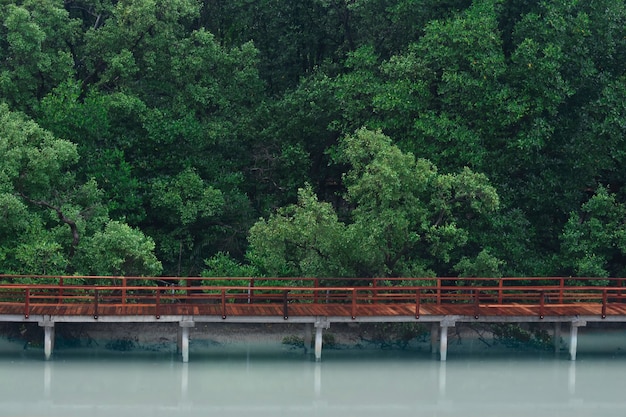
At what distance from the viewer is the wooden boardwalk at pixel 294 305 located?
26.6 m

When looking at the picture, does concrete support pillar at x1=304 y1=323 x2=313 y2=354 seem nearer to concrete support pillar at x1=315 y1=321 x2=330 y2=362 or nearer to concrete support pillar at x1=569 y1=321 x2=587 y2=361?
concrete support pillar at x1=315 y1=321 x2=330 y2=362

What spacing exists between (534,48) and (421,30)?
4.44 metres

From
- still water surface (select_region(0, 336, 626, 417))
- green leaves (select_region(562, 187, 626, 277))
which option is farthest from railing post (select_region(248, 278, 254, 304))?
green leaves (select_region(562, 187, 626, 277))

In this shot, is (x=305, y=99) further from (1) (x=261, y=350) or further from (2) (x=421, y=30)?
(1) (x=261, y=350)

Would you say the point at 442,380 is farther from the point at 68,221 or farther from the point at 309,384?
the point at 68,221

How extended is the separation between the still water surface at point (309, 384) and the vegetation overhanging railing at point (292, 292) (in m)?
1.62

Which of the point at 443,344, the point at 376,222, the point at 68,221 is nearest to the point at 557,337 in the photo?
the point at 443,344

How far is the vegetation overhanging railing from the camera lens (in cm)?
2717

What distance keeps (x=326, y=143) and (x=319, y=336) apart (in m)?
11.0

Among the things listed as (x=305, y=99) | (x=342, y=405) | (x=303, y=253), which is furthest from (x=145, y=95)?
(x=342, y=405)

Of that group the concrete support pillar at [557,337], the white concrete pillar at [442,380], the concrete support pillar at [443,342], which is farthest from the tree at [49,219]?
the concrete support pillar at [557,337]

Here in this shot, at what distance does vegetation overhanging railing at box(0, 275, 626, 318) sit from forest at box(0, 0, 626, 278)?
0.49 m

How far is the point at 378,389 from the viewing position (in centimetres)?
2523

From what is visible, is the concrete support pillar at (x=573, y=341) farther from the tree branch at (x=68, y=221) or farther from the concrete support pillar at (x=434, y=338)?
the tree branch at (x=68, y=221)
